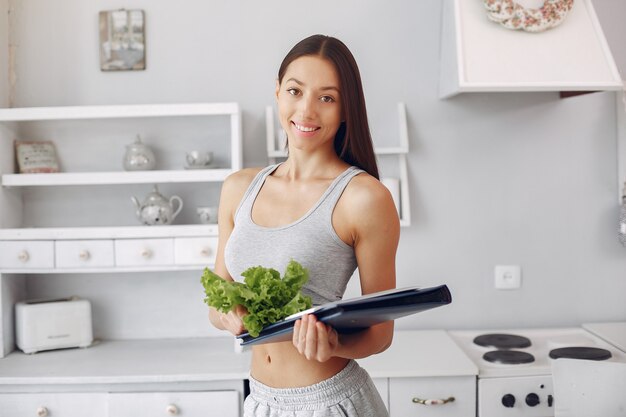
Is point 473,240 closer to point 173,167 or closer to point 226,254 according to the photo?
point 173,167

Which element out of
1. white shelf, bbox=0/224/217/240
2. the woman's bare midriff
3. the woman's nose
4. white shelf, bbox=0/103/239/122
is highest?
white shelf, bbox=0/103/239/122

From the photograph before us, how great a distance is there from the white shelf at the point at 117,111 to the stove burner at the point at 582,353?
1376 mm

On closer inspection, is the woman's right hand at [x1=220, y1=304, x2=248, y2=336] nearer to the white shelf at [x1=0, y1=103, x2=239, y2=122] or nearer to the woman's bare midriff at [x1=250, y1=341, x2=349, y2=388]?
the woman's bare midriff at [x1=250, y1=341, x2=349, y2=388]

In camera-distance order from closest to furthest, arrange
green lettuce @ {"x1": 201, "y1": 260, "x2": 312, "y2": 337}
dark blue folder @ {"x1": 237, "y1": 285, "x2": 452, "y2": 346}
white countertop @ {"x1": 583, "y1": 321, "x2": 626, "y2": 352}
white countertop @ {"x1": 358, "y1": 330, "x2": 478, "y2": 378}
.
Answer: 1. dark blue folder @ {"x1": 237, "y1": 285, "x2": 452, "y2": 346}
2. green lettuce @ {"x1": 201, "y1": 260, "x2": 312, "y2": 337}
3. white countertop @ {"x1": 358, "y1": 330, "x2": 478, "y2": 378}
4. white countertop @ {"x1": 583, "y1": 321, "x2": 626, "y2": 352}

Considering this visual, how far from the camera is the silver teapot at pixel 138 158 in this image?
8.59 feet

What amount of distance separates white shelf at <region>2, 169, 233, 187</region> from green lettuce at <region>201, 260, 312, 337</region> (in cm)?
137

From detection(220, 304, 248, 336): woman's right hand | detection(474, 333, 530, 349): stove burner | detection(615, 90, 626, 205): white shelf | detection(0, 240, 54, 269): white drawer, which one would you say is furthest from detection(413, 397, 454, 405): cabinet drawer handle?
detection(0, 240, 54, 269): white drawer

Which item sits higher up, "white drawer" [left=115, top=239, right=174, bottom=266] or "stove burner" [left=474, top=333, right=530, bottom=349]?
"white drawer" [left=115, top=239, right=174, bottom=266]

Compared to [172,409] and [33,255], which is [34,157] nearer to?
[33,255]

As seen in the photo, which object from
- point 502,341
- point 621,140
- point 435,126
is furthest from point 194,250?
point 621,140

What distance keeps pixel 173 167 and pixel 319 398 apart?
1639mm

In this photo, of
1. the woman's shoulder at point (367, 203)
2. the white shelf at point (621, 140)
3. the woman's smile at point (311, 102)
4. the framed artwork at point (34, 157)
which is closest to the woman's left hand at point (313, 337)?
the woman's shoulder at point (367, 203)

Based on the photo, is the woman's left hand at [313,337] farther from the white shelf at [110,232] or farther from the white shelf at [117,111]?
the white shelf at [117,111]

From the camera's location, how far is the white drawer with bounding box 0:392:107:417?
236cm
